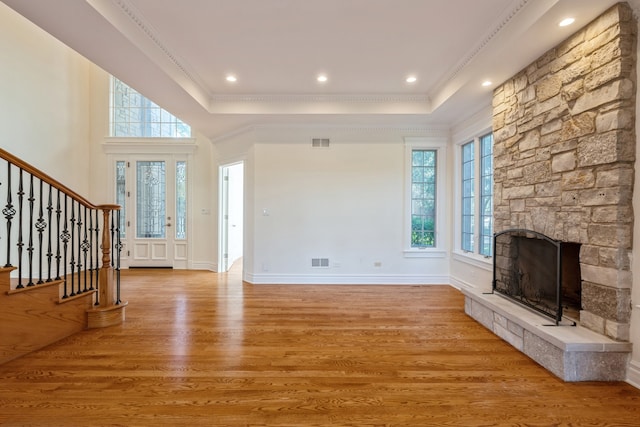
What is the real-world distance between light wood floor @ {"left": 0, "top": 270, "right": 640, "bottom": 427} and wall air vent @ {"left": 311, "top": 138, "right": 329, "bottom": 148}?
278cm

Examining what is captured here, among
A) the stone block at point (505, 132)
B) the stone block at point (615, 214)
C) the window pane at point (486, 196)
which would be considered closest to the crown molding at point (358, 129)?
the window pane at point (486, 196)

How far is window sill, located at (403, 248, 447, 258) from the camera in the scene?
4844 mm

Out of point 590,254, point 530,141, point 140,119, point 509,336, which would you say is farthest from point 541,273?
point 140,119

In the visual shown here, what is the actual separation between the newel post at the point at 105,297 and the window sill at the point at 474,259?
4.49 metres

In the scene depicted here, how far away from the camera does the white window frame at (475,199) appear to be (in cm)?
405

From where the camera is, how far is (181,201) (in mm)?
6055

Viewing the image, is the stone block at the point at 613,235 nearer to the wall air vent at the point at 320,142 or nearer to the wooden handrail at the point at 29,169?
the wall air vent at the point at 320,142

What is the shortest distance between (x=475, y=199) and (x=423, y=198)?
89 cm

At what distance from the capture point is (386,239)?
485cm

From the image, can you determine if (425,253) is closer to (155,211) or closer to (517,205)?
(517,205)

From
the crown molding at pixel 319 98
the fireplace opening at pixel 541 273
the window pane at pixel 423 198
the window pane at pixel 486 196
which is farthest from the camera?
the window pane at pixel 423 198

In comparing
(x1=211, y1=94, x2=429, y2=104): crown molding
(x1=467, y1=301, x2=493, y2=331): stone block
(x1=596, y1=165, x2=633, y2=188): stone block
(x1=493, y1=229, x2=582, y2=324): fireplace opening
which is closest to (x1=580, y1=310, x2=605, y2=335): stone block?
(x1=493, y1=229, x2=582, y2=324): fireplace opening

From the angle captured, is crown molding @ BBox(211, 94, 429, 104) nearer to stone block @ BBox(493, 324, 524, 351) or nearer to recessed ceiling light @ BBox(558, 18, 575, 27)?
recessed ceiling light @ BBox(558, 18, 575, 27)

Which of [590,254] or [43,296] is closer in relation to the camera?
[590,254]
